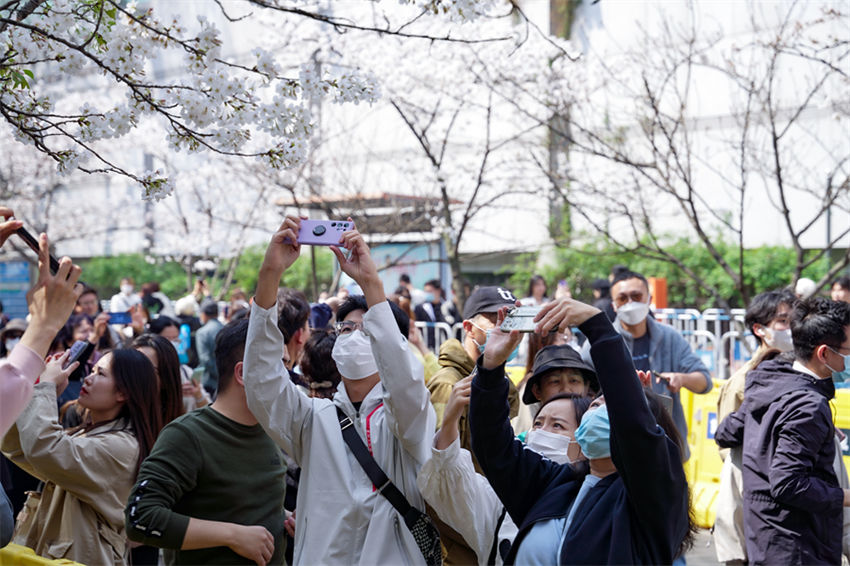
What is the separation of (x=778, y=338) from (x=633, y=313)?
98cm

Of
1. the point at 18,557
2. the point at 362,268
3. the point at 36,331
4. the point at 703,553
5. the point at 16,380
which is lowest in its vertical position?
the point at 703,553

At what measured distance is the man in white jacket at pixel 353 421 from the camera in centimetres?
272

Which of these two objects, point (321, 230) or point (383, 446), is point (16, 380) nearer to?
point (321, 230)

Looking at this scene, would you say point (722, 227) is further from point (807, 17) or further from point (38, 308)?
point (38, 308)

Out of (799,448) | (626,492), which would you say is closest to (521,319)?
(626,492)

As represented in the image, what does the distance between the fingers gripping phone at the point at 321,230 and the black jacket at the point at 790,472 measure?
2.40 metres

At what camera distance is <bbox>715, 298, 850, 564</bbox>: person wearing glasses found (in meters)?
3.78

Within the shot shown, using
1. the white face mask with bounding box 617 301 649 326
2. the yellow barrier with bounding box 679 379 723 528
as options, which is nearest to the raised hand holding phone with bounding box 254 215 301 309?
the white face mask with bounding box 617 301 649 326

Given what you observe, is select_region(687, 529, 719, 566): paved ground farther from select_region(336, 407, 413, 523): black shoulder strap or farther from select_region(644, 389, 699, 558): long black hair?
select_region(336, 407, 413, 523): black shoulder strap

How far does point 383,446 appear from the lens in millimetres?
2904

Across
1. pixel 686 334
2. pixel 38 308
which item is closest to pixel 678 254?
pixel 686 334

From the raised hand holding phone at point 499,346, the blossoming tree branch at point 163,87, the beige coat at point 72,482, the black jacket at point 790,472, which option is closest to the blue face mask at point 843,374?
the black jacket at point 790,472

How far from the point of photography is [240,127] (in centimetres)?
381

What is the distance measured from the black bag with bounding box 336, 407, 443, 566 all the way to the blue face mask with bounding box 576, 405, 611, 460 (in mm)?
655
